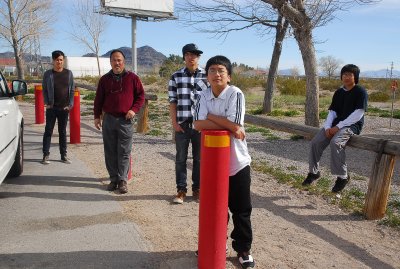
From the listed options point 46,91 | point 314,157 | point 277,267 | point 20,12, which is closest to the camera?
point 277,267

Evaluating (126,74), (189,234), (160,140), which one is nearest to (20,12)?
(160,140)

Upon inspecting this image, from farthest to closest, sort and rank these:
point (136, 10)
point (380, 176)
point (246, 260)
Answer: point (136, 10), point (380, 176), point (246, 260)

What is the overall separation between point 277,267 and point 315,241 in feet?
2.69

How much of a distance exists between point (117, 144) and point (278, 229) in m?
2.46

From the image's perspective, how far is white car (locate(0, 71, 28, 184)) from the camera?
465cm

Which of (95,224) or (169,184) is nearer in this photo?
(95,224)

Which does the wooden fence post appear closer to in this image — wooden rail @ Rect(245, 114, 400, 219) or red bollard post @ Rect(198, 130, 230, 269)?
wooden rail @ Rect(245, 114, 400, 219)

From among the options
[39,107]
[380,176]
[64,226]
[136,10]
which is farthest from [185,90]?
[136,10]

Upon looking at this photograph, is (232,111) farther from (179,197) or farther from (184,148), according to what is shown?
(179,197)

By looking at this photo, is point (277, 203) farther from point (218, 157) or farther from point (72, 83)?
point (72, 83)

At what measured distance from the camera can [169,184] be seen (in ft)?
20.8

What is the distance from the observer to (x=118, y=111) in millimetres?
5633

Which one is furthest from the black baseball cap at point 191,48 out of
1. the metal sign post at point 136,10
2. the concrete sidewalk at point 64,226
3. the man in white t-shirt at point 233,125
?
the metal sign post at point 136,10

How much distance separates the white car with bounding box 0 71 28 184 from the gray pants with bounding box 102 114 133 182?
45.2 inches
